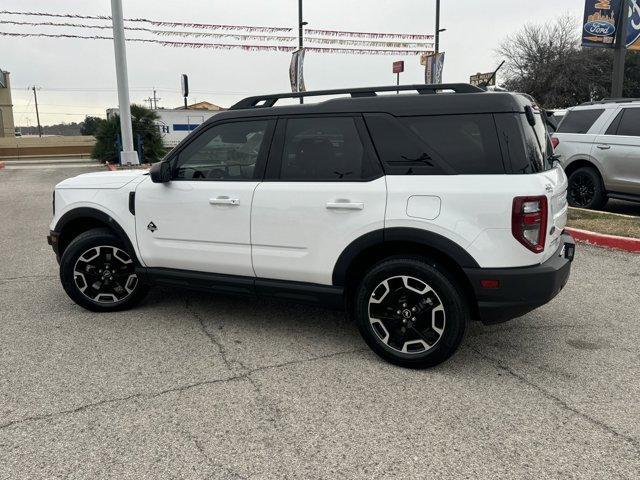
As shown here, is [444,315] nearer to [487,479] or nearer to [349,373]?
[349,373]

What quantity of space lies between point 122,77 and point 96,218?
45.5 feet

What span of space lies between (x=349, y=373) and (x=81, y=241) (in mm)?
2699

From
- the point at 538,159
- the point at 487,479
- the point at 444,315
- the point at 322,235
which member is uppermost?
the point at 538,159

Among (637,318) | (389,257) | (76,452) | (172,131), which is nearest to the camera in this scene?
(76,452)

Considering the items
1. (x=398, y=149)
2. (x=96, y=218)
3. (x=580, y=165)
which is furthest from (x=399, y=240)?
(x=580, y=165)

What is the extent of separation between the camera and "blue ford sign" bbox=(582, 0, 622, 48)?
14.8 m

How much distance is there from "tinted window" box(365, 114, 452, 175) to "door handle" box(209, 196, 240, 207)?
115 cm

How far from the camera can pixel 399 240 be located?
139 inches

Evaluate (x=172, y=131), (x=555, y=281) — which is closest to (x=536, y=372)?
(x=555, y=281)

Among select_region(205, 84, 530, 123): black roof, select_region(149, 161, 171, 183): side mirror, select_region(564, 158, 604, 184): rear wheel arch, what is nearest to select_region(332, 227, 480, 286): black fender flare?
select_region(205, 84, 530, 123): black roof

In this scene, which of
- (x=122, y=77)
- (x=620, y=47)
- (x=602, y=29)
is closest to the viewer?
(x=620, y=47)

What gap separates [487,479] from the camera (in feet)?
8.16

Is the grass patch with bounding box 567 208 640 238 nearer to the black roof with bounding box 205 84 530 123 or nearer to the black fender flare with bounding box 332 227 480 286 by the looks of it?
the black roof with bounding box 205 84 530 123

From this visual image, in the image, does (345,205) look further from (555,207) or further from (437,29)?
(437,29)
